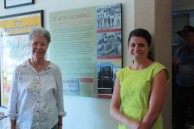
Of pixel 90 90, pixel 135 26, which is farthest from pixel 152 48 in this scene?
pixel 90 90

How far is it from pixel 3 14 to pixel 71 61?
1041mm

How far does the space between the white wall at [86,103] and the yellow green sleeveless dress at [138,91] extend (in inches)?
15.1

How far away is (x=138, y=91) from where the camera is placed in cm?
162

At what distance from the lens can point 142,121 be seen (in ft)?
5.21

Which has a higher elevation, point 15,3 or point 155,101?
point 15,3

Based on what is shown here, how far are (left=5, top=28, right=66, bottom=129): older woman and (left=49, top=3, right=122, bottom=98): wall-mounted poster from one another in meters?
0.32

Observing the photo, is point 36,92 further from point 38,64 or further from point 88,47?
point 88,47

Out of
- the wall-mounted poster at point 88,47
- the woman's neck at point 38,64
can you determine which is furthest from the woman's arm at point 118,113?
the woman's neck at point 38,64

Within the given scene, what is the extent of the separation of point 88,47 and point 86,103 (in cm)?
46

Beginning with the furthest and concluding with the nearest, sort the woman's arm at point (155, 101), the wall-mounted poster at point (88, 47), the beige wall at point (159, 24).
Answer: the wall-mounted poster at point (88, 47) < the beige wall at point (159, 24) < the woman's arm at point (155, 101)

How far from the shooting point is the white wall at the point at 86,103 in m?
2.03

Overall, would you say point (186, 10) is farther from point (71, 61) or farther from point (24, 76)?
point (24, 76)

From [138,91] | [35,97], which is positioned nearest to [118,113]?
[138,91]

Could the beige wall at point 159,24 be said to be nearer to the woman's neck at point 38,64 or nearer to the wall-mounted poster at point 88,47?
the wall-mounted poster at point 88,47
